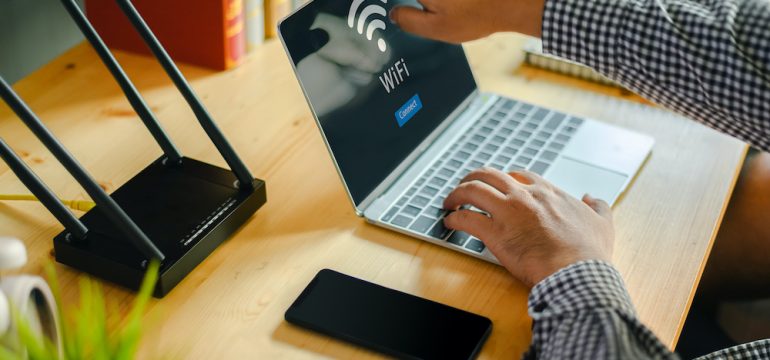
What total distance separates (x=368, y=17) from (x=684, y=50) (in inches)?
15.8

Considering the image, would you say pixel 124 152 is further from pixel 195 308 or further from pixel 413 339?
pixel 413 339

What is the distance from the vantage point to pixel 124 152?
1125 mm

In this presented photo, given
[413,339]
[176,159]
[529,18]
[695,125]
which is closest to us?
[413,339]

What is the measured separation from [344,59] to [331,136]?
0.35ft

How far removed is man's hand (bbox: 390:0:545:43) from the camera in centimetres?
95

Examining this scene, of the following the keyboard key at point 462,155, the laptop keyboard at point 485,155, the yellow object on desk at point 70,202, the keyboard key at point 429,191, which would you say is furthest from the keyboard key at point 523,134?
the yellow object on desk at point 70,202

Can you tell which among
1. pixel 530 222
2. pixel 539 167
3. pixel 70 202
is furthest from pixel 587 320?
pixel 70 202

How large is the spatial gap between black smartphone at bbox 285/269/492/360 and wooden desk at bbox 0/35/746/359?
0.05 feet

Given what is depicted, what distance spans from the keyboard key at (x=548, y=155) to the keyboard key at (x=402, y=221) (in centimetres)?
25

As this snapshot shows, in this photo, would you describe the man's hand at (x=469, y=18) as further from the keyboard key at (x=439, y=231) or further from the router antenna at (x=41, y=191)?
the router antenna at (x=41, y=191)

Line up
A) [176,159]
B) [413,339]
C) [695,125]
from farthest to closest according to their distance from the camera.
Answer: [695,125] < [176,159] < [413,339]

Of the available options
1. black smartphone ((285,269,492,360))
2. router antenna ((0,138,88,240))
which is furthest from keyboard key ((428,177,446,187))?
router antenna ((0,138,88,240))

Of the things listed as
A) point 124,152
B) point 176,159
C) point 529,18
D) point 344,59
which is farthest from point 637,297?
point 124,152

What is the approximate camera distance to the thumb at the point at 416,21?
1.02 metres
